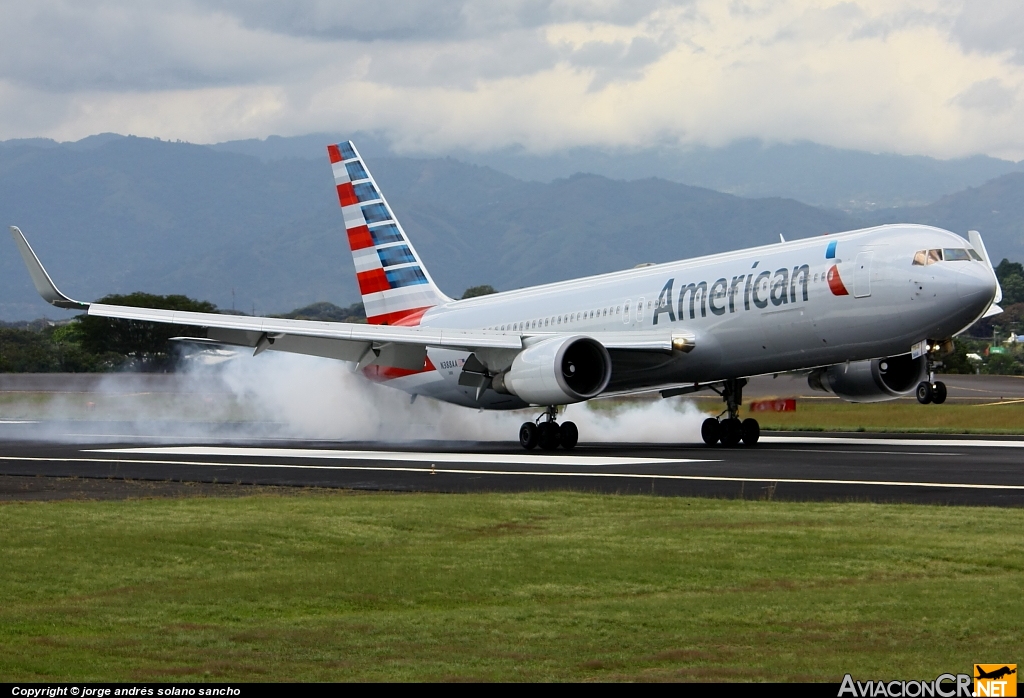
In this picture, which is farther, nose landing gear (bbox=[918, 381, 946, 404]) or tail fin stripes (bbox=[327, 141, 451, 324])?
tail fin stripes (bbox=[327, 141, 451, 324])

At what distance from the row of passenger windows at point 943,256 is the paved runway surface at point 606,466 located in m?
4.28

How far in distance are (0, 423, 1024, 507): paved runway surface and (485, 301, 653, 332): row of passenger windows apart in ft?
11.4

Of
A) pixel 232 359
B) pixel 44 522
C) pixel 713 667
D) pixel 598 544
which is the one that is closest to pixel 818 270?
pixel 598 544

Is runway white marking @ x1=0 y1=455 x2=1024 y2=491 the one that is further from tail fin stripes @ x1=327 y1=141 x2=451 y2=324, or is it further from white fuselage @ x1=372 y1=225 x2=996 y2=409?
tail fin stripes @ x1=327 y1=141 x2=451 y2=324

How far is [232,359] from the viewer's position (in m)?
49.7

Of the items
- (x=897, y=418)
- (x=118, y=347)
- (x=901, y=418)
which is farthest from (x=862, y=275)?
(x=118, y=347)

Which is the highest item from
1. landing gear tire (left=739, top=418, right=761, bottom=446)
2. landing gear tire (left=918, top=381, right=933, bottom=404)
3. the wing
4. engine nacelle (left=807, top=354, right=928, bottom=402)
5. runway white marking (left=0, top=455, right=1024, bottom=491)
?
the wing

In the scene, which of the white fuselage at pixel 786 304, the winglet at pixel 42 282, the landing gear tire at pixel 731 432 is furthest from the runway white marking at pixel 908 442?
the winglet at pixel 42 282

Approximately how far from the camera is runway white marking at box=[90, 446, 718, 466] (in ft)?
93.2

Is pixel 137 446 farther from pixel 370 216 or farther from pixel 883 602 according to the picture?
pixel 883 602

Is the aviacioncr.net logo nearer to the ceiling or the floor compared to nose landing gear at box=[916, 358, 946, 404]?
nearer to the floor

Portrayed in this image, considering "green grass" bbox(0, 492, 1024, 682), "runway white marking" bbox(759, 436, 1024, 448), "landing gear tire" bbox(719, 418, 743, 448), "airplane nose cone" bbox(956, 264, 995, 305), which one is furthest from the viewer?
"landing gear tire" bbox(719, 418, 743, 448)

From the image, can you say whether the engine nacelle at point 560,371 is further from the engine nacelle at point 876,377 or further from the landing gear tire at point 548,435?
the engine nacelle at point 876,377

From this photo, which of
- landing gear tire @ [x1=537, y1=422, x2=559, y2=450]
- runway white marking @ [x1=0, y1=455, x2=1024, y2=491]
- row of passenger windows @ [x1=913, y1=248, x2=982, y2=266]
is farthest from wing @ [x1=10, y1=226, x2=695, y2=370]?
row of passenger windows @ [x1=913, y1=248, x2=982, y2=266]
